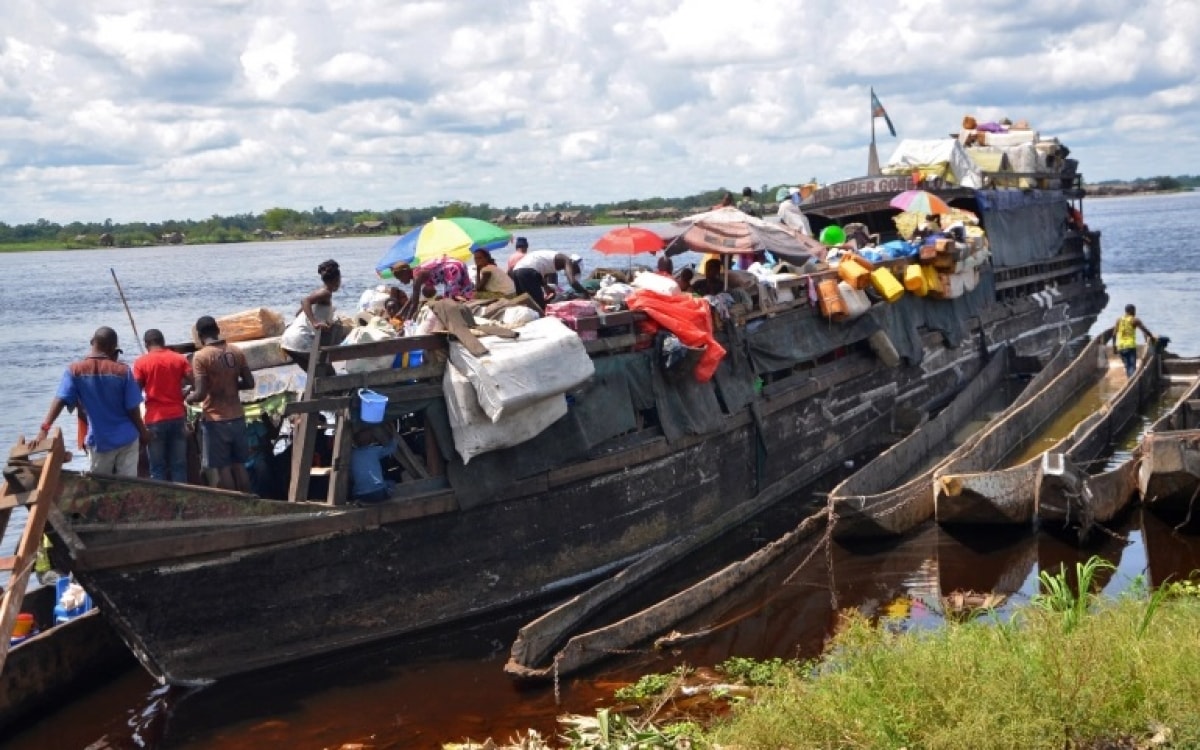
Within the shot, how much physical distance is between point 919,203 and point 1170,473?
6.95 m

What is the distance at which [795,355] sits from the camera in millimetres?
13844

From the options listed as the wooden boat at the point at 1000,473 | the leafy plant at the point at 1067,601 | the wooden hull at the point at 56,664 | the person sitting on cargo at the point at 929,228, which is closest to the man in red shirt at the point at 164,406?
the wooden hull at the point at 56,664

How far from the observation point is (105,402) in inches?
346

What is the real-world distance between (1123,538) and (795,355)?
153 inches

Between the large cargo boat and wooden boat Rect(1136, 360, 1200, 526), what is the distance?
142 inches

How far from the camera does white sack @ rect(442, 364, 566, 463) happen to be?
9.56 meters

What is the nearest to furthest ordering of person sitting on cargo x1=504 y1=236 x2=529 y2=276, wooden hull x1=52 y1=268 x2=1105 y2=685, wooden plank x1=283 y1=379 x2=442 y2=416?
wooden hull x1=52 y1=268 x2=1105 y2=685 → wooden plank x1=283 y1=379 x2=442 y2=416 → person sitting on cargo x1=504 y1=236 x2=529 y2=276

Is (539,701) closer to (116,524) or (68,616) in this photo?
(116,524)

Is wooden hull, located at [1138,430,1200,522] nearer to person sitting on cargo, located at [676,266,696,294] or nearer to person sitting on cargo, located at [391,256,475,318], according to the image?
person sitting on cargo, located at [676,266,696,294]

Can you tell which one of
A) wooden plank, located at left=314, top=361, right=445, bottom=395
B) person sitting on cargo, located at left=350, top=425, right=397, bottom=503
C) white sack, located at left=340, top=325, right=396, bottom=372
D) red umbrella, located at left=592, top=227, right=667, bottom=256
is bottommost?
person sitting on cargo, located at left=350, top=425, right=397, bottom=503

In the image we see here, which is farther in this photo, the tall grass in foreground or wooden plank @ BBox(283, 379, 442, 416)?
wooden plank @ BBox(283, 379, 442, 416)

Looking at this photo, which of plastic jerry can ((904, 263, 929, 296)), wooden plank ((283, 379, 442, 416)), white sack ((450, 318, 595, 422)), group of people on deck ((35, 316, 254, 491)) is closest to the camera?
group of people on deck ((35, 316, 254, 491))

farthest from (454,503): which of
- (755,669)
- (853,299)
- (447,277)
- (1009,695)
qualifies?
(853,299)

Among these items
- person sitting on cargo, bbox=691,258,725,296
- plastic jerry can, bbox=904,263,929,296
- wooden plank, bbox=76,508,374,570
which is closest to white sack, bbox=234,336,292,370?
wooden plank, bbox=76,508,374,570
